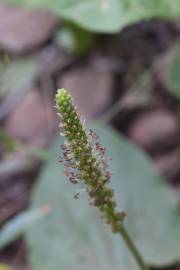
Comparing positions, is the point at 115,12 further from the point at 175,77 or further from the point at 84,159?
the point at 84,159

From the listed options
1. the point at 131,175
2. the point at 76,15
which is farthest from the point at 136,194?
the point at 76,15

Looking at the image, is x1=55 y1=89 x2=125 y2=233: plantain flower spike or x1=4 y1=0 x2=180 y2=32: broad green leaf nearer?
x1=55 y1=89 x2=125 y2=233: plantain flower spike

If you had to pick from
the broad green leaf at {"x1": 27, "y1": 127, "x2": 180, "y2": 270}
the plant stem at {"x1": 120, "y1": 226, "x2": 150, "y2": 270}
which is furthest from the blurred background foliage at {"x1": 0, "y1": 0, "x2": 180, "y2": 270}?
the plant stem at {"x1": 120, "y1": 226, "x2": 150, "y2": 270}

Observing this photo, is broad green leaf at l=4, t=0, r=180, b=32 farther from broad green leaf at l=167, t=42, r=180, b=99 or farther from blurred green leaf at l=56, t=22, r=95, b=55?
blurred green leaf at l=56, t=22, r=95, b=55

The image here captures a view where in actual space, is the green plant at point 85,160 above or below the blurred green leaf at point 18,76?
below

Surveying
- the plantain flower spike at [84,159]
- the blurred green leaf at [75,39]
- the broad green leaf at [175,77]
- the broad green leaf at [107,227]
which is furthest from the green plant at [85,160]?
the blurred green leaf at [75,39]

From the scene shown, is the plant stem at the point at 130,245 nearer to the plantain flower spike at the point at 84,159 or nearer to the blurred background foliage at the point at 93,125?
the plantain flower spike at the point at 84,159

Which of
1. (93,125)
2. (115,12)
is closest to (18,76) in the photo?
(93,125)

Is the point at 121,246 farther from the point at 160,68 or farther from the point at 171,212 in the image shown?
the point at 160,68
